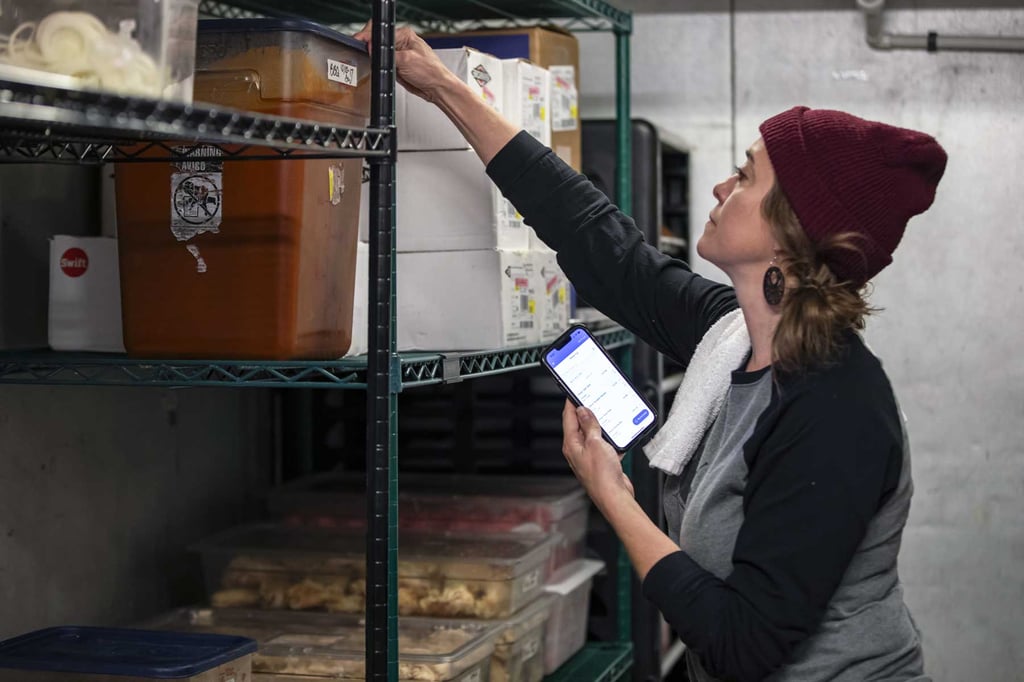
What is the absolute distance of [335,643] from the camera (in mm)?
2334

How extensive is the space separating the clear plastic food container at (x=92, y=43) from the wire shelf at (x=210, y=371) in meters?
0.49

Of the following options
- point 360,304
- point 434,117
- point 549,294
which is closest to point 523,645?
point 549,294

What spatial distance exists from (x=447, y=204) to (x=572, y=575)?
3.55 feet

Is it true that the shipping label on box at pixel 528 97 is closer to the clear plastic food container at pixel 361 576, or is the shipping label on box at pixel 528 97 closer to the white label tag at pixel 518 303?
the white label tag at pixel 518 303

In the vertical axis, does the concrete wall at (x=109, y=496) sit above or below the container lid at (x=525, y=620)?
above

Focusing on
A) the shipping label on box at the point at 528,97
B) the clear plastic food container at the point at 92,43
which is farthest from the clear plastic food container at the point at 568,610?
the clear plastic food container at the point at 92,43

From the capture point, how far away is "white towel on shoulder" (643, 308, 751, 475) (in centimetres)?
189

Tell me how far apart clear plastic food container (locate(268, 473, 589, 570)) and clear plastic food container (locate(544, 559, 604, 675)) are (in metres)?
0.04

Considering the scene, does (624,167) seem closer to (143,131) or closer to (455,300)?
(455,300)

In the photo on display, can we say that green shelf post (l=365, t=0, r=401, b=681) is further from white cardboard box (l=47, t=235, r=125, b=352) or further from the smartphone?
white cardboard box (l=47, t=235, r=125, b=352)

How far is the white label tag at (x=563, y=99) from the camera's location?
2617mm

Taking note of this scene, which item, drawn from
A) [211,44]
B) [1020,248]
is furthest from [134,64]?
[1020,248]

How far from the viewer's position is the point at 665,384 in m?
3.32

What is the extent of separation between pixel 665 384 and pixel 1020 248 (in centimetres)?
113
